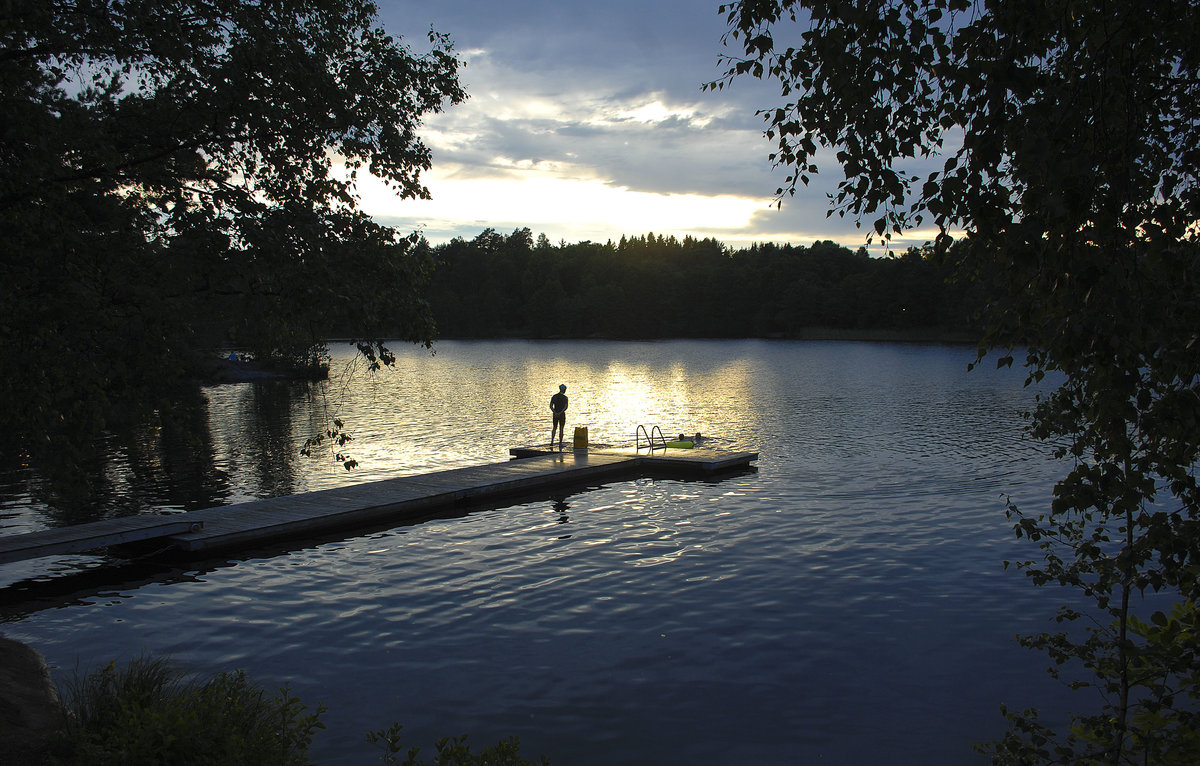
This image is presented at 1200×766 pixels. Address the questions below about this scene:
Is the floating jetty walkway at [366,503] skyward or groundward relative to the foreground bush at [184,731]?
groundward

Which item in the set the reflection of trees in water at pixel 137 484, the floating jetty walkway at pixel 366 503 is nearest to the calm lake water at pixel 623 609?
the reflection of trees in water at pixel 137 484

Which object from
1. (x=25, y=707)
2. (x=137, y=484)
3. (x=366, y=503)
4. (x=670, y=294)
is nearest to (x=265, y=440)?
(x=137, y=484)

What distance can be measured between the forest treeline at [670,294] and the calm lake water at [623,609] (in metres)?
121

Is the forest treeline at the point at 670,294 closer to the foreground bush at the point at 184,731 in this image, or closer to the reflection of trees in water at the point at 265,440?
the reflection of trees in water at the point at 265,440

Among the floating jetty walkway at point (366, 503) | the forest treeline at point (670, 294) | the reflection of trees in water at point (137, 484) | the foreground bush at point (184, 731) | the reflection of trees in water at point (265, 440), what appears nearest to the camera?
the foreground bush at point (184, 731)

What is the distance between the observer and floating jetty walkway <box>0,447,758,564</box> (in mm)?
14711

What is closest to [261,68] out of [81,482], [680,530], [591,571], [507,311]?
[81,482]

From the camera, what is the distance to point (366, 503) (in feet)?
60.2

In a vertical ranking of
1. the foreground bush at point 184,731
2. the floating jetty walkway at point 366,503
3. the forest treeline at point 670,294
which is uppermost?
the forest treeline at point 670,294

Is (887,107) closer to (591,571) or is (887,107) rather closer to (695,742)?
(695,742)

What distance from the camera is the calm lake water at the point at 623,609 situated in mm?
8977

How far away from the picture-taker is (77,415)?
7.34m

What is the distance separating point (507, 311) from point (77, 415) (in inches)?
6719

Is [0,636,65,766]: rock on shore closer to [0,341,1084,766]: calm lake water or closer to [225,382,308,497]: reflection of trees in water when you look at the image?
[0,341,1084,766]: calm lake water
